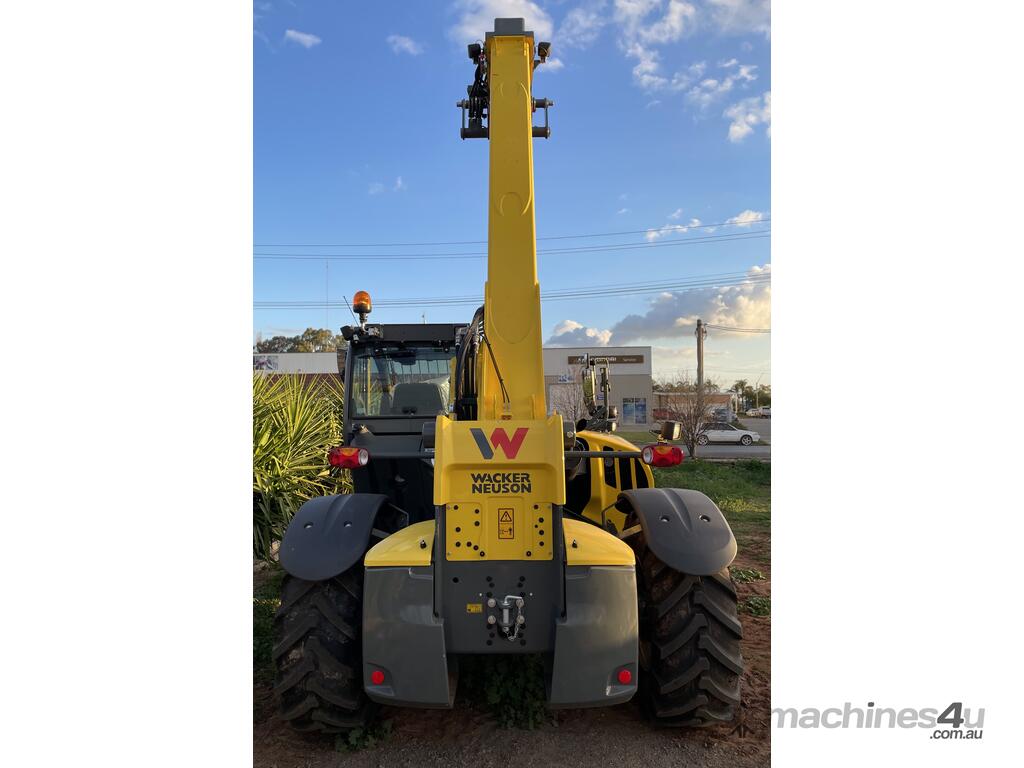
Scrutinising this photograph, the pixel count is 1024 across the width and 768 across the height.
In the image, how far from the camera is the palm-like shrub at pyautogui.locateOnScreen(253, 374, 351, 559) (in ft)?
23.3

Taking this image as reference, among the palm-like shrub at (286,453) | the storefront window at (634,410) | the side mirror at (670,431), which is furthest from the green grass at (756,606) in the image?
the storefront window at (634,410)

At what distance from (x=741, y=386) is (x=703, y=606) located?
123ft

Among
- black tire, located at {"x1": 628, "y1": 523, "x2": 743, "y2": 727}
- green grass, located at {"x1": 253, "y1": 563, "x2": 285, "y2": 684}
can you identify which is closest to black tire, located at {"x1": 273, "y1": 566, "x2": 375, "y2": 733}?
green grass, located at {"x1": 253, "y1": 563, "x2": 285, "y2": 684}

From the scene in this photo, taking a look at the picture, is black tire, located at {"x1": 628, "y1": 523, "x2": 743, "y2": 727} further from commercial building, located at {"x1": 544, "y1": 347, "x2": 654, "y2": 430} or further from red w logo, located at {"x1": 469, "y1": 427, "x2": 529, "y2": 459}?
commercial building, located at {"x1": 544, "y1": 347, "x2": 654, "y2": 430}

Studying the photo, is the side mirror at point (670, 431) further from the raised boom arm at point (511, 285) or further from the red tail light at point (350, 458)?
the red tail light at point (350, 458)

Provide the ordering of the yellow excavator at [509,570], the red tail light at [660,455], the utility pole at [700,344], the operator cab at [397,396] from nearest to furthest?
the yellow excavator at [509,570], the red tail light at [660,455], the operator cab at [397,396], the utility pole at [700,344]

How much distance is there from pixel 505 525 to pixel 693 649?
47.5 inches

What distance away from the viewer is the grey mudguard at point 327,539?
3.19 metres

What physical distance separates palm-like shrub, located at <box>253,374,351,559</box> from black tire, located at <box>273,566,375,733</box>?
404 cm

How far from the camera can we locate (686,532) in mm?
3266

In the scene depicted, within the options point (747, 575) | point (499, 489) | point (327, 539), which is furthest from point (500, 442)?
point (747, 575)

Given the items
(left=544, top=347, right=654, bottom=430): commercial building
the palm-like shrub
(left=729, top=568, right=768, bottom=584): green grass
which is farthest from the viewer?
(left=544, top=347, right=654, bottom=430): commercial building

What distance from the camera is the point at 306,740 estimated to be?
3.37 m

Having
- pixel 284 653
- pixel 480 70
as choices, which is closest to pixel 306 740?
pixel 284 653
